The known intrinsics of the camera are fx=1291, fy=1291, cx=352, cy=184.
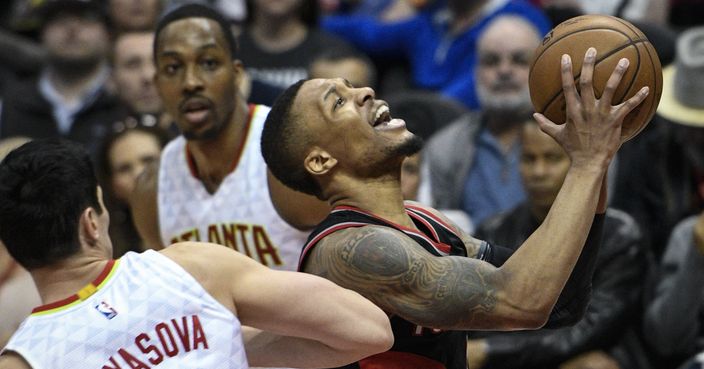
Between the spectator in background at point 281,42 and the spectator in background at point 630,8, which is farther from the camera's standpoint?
the spectator in background at point 281,42

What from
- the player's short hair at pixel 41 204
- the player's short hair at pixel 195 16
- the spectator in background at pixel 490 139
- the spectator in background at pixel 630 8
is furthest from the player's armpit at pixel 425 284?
the spectator in background at pixel 630 8

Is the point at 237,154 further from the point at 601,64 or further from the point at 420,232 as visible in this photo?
the point at 601,64

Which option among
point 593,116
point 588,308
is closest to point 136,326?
point 593,116

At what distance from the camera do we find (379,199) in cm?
418

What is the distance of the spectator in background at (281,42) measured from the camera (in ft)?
29.8

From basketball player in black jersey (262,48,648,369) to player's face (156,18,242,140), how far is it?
1.34 meters

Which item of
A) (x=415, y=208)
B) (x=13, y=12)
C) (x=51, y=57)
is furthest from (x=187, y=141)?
(x=13, y=12)

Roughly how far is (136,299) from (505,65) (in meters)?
4.68

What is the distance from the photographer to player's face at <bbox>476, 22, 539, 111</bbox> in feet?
25.7

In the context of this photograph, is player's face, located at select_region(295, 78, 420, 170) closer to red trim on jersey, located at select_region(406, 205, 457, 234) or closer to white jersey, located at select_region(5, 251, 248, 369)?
red trim on jersey, located at select_region(406, 205, 457, 234)

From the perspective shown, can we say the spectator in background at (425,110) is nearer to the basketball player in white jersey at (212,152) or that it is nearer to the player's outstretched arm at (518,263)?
the basketball player in white jersey at (212,152)

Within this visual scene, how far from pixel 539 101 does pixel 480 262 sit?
21.8 inches

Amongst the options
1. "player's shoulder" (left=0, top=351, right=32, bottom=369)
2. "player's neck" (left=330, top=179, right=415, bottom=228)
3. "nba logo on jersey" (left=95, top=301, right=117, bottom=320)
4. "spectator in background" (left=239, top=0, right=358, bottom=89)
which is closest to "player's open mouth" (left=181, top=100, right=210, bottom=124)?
"player's neck" (left=330, top=179, right=415, bottom=228)

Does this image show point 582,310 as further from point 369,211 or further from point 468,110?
point 468,110
